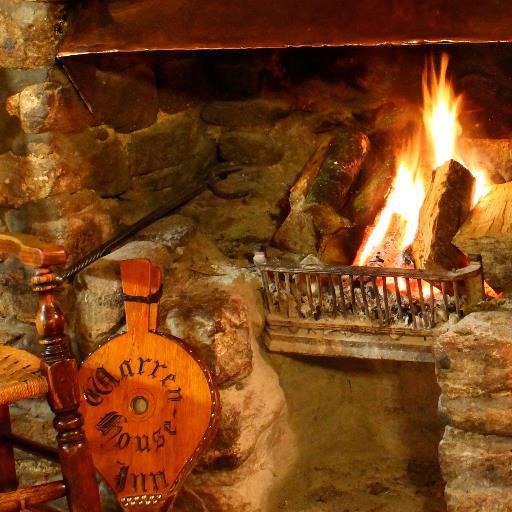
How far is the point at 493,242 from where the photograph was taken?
210cm

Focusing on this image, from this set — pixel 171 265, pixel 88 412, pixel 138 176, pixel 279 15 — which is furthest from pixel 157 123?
pixel 88 412

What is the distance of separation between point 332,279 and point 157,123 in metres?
0.75

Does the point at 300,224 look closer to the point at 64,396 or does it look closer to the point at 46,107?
the point at 46,107

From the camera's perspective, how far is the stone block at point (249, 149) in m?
2.68

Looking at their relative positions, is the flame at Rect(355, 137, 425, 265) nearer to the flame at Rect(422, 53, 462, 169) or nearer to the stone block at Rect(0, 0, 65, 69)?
the flame at Rect(422, 53, 462, 169)

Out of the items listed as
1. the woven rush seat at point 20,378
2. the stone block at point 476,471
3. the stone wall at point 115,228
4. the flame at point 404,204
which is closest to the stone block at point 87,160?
the stone wall at point 115,228

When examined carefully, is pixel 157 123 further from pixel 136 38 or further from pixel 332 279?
pixel 332 279

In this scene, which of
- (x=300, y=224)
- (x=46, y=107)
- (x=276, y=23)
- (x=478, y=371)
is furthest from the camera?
(x=300, y=224)

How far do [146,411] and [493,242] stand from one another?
2.99 feet

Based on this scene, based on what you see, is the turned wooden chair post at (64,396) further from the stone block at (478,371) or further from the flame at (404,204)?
the flame at (404,204)

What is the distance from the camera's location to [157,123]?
2580mm

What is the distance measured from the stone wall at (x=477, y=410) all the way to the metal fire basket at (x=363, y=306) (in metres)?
0.20

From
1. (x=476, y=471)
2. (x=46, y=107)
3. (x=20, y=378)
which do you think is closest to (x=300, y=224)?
(x=46, y=107)

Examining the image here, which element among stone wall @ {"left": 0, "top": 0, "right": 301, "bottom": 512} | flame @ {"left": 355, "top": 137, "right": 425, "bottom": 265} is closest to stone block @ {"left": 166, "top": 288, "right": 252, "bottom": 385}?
stone wall @ {"left": 0, "top": 0, "right": 301, "bottom": 512}
